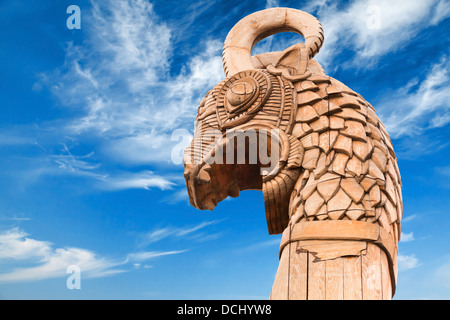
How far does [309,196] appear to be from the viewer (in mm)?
3867

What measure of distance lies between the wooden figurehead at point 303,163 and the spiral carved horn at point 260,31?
1cm

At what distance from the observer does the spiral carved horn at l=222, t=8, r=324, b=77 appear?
4.98 metres

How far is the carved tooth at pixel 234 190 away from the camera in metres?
4.68

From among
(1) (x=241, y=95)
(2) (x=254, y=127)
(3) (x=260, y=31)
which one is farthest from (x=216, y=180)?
(3) (x=260, y=31)

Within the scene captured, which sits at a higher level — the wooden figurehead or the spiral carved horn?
the spiral carved horn

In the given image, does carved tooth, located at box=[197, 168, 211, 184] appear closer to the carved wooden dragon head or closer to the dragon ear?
the carved wooden dragon head

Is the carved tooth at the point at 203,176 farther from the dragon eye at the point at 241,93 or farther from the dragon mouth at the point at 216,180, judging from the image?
the dragon eye at the point at 241,93

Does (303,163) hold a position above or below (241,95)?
below

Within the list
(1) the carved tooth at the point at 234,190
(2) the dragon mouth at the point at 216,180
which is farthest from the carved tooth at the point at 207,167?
(1) the carved tooth at the point at 234,190

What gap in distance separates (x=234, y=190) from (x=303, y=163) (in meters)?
0.87

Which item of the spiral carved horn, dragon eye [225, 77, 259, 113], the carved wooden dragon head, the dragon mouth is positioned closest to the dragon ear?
the carved wooden dragon head

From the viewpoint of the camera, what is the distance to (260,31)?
5211 mm

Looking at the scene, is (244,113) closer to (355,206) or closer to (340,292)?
(355,206)

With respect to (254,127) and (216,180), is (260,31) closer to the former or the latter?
(254,127)
